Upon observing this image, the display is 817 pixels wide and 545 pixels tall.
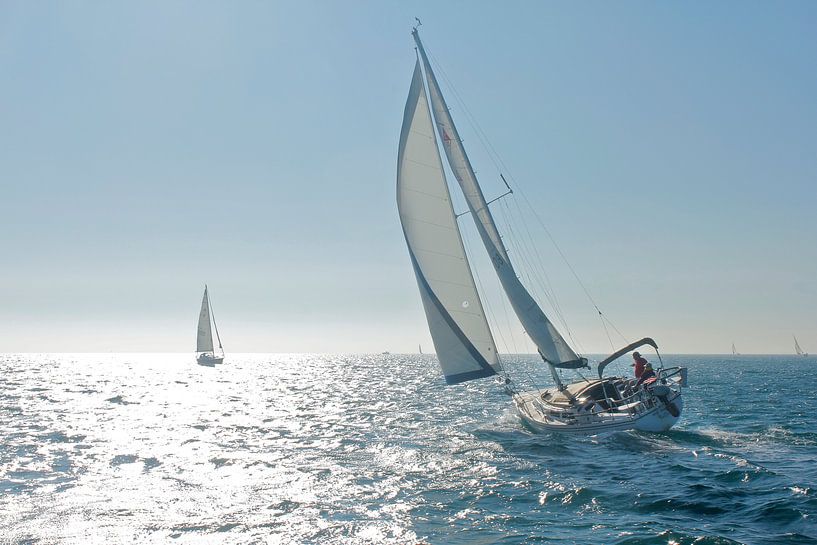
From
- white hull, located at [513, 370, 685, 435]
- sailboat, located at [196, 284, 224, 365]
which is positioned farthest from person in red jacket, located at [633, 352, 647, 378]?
sailboat, located at [196, 284, 224, 365]

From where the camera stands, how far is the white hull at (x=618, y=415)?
22.1m

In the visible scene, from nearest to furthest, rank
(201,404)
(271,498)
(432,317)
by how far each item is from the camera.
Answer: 1. (271,498)
2. (432,317)
3. (201,404)

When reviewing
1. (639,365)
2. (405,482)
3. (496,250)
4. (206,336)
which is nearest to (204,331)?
(206,336)

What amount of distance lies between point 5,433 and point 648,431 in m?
27.6

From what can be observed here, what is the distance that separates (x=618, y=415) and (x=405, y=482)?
981 centimetres

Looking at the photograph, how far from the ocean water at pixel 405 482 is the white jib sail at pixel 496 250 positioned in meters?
4.34

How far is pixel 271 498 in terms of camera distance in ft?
49.7

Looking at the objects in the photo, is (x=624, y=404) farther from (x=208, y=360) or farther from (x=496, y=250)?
(x=208, y=360)

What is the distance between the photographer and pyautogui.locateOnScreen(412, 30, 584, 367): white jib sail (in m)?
26.6

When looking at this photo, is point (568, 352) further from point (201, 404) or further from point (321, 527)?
point (201, 404)

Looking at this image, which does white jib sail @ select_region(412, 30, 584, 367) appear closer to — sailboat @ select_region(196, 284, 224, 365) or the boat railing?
the boat railing

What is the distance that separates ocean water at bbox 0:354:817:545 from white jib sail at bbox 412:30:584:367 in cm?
434

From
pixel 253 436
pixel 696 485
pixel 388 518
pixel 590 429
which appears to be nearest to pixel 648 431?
pixel 590 429

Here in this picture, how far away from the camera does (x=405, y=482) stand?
16.8 metres
